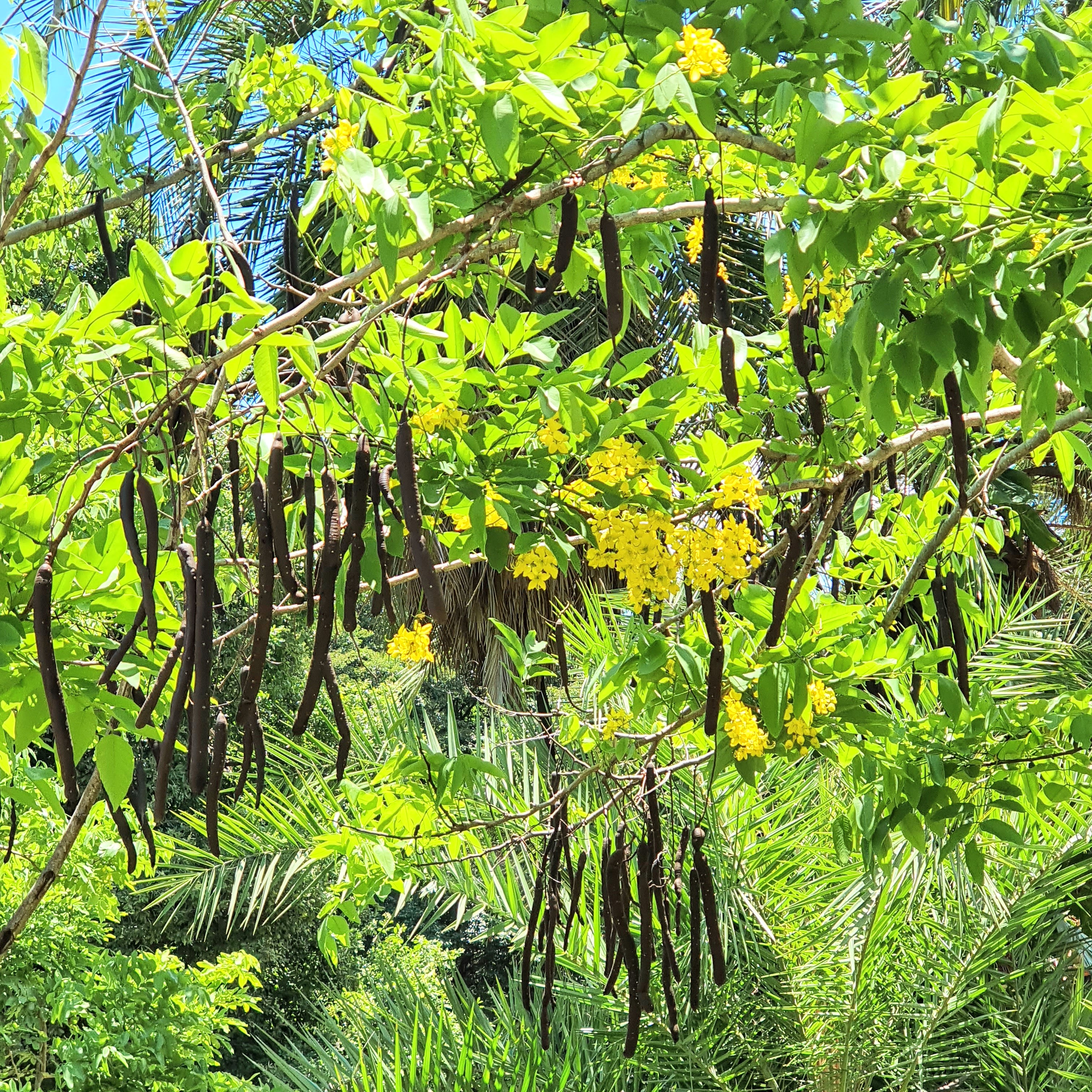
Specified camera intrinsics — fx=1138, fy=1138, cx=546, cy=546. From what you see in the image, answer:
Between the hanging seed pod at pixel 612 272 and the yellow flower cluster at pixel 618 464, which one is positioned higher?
the hanging seed pod at pixel 612 272

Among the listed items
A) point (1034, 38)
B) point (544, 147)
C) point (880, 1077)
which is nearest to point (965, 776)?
point (1034, 38)

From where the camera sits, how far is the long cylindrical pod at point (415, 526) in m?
1.41

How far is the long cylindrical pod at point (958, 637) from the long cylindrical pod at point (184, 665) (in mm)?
1500

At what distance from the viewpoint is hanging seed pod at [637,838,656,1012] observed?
7.31ft

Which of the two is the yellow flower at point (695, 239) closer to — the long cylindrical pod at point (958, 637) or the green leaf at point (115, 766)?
the long cylindrical pod at point (958, 637)

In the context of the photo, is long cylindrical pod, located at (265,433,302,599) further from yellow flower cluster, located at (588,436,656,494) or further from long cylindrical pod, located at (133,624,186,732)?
yellow flower cluster, located at (588,436,656,494)

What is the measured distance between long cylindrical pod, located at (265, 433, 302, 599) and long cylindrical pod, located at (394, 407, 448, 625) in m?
0.16

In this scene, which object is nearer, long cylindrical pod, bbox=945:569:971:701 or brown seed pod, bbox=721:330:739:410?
brown seed pod, bbox=721:330:739:410

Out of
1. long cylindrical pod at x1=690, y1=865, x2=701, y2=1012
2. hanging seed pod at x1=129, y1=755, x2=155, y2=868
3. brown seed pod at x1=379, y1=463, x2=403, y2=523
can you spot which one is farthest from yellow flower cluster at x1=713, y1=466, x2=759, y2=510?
hanging seed pod at x1=129, y1=755, x2=155, y2=868

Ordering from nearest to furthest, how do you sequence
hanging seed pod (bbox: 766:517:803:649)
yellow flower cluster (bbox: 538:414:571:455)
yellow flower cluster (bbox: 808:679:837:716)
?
yellow flower cluster (bbox: 538:414:571:455) → hanging seed pod (bbox: 766:517:803:649) → yellow flower cluster (bbox: 808:679:837:716)

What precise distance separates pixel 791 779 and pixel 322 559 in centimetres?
300

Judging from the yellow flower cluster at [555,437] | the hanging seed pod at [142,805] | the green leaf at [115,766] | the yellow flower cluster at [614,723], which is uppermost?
the yellow flower cluster at [555,437]

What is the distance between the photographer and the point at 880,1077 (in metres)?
4.15

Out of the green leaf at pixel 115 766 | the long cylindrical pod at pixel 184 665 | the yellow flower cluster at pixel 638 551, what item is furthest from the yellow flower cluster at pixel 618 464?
the green leaf at pixel 115 766
